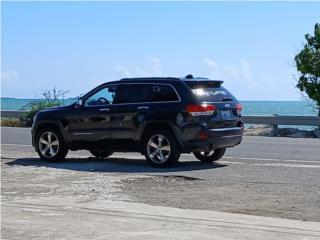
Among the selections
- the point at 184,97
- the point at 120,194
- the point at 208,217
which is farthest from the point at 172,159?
the point at 208,217

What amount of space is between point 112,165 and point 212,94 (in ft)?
8.01

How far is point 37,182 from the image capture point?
36.4 ft

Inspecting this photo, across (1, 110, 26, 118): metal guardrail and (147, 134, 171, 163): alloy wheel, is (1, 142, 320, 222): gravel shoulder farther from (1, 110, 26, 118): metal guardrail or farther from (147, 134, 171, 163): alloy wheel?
(1, 110, 26, 118): metal guardrail

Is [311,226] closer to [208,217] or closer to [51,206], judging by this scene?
[208,217]

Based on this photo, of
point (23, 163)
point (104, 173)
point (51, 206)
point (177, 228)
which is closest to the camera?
point (177, 228)

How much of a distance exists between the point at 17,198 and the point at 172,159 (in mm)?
4064

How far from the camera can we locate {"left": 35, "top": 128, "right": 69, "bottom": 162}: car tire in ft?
46.1

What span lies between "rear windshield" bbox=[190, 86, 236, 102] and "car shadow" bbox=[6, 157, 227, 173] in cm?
132

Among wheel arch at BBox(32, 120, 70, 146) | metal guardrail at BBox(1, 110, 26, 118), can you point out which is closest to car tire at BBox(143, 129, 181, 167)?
wheel arch at BBox(32, 120, 70, 146)

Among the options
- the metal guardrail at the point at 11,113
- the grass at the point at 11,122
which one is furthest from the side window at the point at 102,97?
the metal guardrail at the point at 11,113

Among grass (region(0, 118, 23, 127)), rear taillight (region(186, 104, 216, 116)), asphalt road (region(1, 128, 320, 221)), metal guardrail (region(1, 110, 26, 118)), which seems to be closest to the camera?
asphalt road (region(1, 128, 320, 221))

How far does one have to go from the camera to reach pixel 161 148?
12984mm

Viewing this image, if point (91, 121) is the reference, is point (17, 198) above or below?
below

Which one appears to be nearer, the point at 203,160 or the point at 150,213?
the point at 150,213
